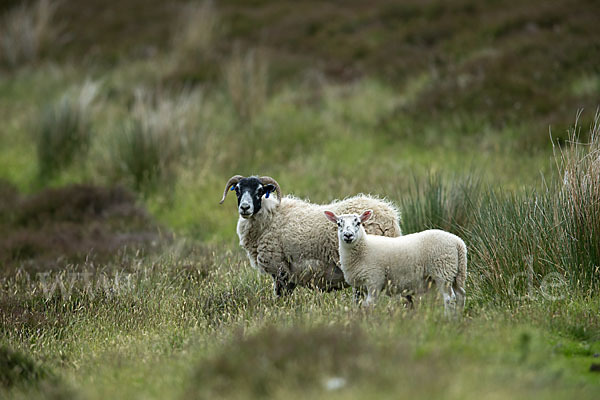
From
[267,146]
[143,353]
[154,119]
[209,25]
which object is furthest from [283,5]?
[143,353]

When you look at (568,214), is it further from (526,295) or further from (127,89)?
(127,89)

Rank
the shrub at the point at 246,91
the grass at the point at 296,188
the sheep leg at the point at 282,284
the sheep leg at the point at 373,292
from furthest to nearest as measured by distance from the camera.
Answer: the shrub at the point at 246,91, the sheep leg at the point at 282,284, the sheep leg at the point at 373,292, the grass at the point at 296,188

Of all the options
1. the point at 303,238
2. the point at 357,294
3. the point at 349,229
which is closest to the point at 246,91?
the point at 303,238

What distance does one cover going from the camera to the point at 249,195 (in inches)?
254

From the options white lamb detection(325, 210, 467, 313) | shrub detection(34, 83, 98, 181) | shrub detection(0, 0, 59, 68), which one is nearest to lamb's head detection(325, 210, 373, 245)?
white lamb detection(325, 210, 467, 313)

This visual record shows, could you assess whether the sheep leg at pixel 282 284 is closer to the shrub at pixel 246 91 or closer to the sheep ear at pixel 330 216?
the sheep ear at pixel 330 216

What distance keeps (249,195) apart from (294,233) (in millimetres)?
571

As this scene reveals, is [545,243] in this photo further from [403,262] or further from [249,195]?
[249,195]

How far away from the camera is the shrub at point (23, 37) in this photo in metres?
22.6

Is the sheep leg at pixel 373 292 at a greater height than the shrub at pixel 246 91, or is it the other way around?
the shrub at pixel 246 91

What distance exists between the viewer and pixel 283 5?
25.2 metres

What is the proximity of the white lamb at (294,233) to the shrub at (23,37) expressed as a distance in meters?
18.7

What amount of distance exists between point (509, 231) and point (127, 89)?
14274 mm

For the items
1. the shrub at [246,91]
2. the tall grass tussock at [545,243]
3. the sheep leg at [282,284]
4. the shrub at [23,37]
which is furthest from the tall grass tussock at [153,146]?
the shrub at [23,37]
